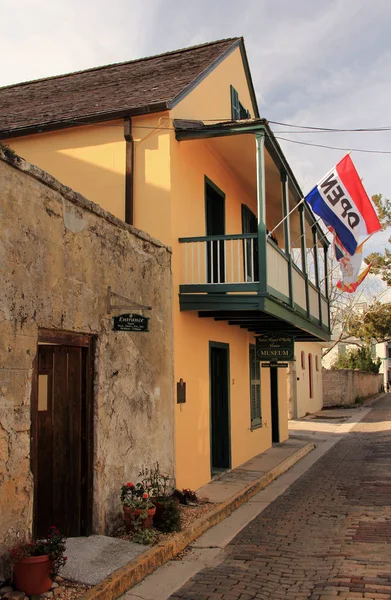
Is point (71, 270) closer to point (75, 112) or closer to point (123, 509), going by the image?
point (123, 509)

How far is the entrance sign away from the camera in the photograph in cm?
1227

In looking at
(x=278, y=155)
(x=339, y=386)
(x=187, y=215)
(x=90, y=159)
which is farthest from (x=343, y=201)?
(x=339, y=386)

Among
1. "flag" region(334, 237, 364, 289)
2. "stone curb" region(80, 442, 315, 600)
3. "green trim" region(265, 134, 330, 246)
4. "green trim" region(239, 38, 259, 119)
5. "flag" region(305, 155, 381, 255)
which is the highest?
"green trim" region(239, 38, 259, 119)

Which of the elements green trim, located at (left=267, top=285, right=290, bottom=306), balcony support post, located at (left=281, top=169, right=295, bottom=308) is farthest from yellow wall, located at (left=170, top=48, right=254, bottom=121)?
green trim, located at (left=267, top=285, right=290, bottom=306)

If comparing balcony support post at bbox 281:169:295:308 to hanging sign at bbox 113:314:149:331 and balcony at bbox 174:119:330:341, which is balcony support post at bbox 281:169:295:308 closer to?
balcony at bbox 174:119:330:341

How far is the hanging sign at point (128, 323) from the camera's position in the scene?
21.7 feet

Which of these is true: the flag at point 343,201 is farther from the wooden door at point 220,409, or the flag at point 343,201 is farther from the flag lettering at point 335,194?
the wooden door at point 220,409

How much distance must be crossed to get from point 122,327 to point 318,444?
36.1 feet

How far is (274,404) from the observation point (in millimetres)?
15789

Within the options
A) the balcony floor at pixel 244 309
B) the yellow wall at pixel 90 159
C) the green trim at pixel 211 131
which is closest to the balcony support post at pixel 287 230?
the balcony floor at pixel 244 309

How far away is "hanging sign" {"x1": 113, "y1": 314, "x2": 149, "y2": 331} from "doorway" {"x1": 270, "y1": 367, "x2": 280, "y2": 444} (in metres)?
9.43

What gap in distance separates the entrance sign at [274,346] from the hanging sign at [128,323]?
600 cm

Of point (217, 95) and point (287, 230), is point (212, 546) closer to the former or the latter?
point (287, 230)

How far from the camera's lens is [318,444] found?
52.7ft
